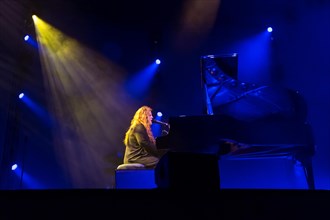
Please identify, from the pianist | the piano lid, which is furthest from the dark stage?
the pianist

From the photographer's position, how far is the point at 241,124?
3473mm

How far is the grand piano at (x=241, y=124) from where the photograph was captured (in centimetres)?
345

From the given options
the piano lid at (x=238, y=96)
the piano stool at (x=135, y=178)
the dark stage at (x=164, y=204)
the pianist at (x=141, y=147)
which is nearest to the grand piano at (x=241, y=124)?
the piano lid at (x=238, y=96)

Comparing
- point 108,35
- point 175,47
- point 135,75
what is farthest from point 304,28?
point 108,35

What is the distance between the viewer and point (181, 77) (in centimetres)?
715

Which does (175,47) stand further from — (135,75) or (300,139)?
(300,139)

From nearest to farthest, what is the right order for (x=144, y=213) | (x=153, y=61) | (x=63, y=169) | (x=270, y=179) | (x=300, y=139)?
(x=144, y=213)
(x=300, y=139)
(x=270, y=179)
(x=63, y=169)
(x=153, y=61)

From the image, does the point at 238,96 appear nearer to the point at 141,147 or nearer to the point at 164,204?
the point at 141,147

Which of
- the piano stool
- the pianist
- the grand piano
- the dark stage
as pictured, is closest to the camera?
the dark stage

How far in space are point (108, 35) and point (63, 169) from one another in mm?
2859

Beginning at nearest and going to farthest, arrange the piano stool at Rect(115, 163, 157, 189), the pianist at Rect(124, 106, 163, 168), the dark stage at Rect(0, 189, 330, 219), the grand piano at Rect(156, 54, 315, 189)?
1. the dark stage at Rect(0, 189, 330, 219)
2. the grand piano at Rect(156, 54, 315, 189)
3. the piano stool at Rect(115, 163, 157, 189)
4. the pianist at Rect(124, 106, 163, 168)

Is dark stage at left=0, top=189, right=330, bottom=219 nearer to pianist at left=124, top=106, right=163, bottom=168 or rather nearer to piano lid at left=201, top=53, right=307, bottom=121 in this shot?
piano lid at left=201, top=53, right=307, bottom=121

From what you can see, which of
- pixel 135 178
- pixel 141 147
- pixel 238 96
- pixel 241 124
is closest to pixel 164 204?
pixel 241 124

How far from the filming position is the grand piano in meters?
3.45
